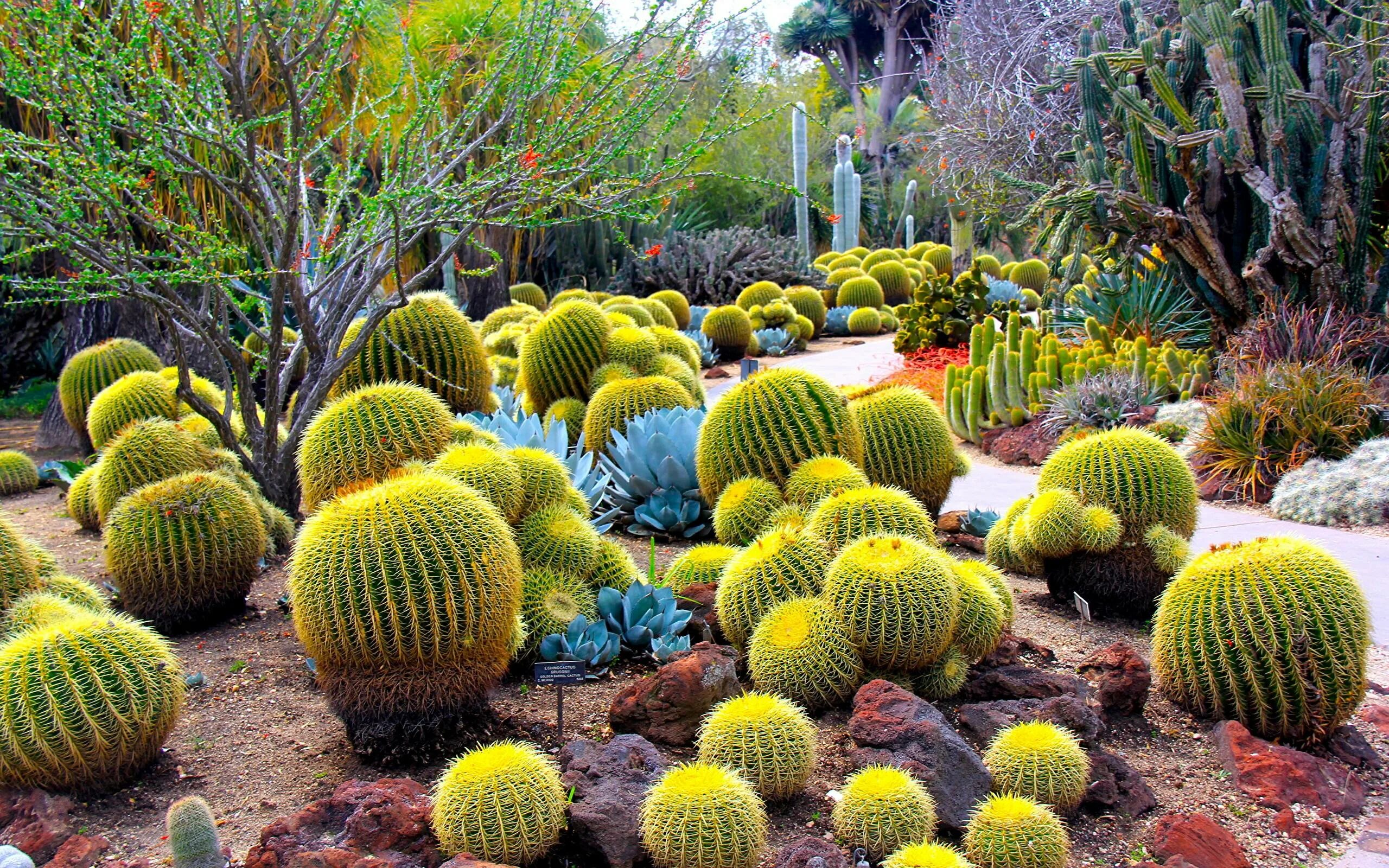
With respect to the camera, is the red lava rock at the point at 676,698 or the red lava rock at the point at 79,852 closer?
the red lava rock at the point at 79,852

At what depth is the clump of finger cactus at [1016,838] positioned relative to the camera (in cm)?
293

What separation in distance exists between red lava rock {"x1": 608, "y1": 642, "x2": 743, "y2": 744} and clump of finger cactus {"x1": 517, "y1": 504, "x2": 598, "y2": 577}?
856 mm

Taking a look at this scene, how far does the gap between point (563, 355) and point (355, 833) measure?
523 centimetres

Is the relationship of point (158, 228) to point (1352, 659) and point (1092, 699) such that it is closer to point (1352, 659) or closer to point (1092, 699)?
point (1092, 699)

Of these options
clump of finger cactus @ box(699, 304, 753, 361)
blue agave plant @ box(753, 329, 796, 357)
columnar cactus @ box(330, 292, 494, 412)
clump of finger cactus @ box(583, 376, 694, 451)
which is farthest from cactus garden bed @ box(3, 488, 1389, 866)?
blue agave plant @ box(753, 329, 796, 357)

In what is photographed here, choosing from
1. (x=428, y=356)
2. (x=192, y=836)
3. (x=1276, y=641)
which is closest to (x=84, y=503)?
(x=428, y=356)

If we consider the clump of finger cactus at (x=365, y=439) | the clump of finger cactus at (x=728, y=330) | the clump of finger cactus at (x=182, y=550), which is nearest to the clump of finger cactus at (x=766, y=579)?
the clump of finger cactus at (x=365, y=439)

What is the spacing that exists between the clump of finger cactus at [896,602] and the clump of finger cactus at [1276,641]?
870 mm

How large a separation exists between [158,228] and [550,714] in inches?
123

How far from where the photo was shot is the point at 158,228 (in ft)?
17.1

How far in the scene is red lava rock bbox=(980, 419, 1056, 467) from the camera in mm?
8266

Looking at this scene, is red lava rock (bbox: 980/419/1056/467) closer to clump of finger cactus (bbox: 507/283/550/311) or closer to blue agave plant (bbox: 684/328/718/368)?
blue agave plant (bbox: 684/328/718/368)

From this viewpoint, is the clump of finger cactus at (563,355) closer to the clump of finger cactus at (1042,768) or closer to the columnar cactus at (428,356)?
the columnar cactus at (428,356)

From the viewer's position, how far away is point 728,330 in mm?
14625
